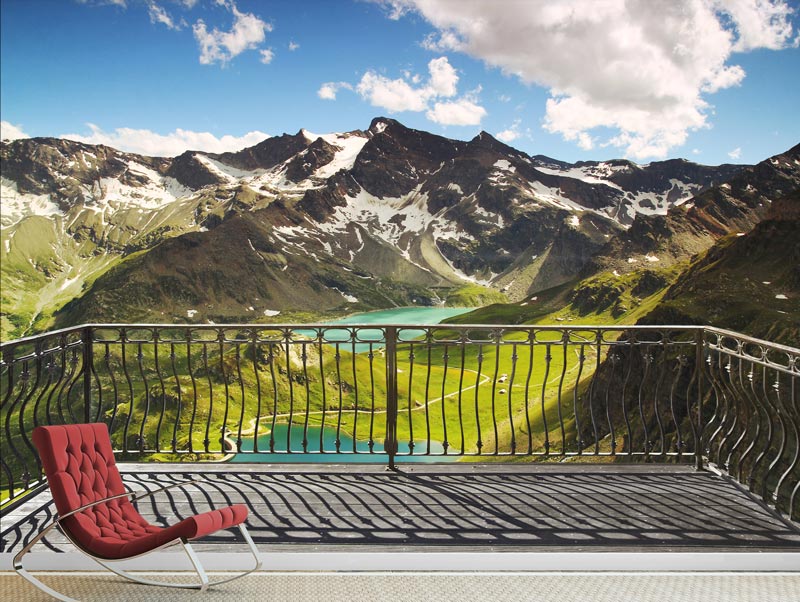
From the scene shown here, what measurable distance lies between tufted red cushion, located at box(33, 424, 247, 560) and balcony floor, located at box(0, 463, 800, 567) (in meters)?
0.65

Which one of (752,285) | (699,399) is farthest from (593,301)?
(699,399)

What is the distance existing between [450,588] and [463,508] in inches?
43.2

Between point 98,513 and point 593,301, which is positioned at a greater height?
point 98,513

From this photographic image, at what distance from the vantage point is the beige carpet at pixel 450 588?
2840 mm

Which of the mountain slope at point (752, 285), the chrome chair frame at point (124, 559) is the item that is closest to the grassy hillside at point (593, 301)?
the mountain slope at point (752, 285)

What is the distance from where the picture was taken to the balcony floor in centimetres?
351

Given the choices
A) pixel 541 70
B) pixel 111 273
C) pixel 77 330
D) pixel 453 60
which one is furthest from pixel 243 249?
pixel 77 330

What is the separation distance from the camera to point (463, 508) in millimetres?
4016

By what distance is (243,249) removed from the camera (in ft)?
611

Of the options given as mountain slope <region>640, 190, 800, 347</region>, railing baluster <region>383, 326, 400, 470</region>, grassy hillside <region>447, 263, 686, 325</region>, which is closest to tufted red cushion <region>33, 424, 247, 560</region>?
railing baluster <region>383, 326, 400, 470</region>

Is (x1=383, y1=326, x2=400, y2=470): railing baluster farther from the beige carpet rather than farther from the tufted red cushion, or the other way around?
the tufted red cushion

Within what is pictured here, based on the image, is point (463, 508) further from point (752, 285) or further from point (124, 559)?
point (752, 285)

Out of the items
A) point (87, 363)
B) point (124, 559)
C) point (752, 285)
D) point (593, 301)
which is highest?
point (752, 285)

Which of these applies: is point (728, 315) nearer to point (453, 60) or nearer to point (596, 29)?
point (596, 29)
